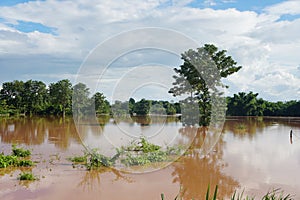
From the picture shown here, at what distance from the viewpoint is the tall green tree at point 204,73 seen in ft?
43.9

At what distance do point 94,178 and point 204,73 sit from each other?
860cm

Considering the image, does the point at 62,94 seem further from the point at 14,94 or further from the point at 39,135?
the point at 39,135

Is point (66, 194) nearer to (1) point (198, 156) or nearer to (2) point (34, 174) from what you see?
(2) point (34, 174)

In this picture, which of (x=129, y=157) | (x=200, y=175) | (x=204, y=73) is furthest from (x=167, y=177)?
(x=204, y=73)

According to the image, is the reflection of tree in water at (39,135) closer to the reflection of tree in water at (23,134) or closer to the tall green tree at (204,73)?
the reflection of tree in water at (23,134)

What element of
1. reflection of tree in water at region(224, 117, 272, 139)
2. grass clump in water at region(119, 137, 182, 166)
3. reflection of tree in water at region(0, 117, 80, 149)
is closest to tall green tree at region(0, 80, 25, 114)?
reflection of tree in water at region(0, 117, 80, 149)

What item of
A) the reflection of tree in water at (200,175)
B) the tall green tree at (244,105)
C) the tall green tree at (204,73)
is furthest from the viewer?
the tall green tree at (244,105)

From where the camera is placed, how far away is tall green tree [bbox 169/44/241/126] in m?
13.4

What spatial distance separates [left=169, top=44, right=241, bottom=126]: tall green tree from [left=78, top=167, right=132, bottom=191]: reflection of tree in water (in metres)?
6.63

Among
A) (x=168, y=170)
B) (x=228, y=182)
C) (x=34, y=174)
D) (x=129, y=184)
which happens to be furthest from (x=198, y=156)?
(x=34, y=174)

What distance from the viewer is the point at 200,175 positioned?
21.3 feet

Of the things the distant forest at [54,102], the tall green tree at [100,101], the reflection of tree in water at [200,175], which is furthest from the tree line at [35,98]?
the reflection of tree in water at [200,175]

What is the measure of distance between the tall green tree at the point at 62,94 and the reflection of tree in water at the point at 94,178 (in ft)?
71.8

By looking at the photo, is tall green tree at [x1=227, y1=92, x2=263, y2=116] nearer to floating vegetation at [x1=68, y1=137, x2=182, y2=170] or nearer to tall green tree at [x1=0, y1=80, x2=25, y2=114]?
tall green tree at [x1=0, y1=80, x2=25, y2=114]
